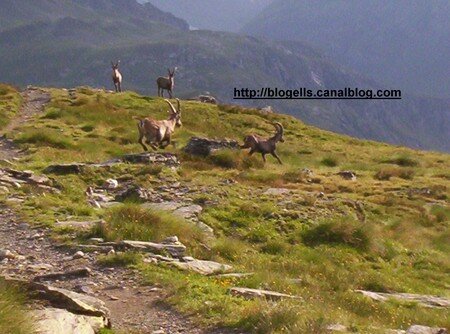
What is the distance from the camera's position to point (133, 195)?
15.9 metres

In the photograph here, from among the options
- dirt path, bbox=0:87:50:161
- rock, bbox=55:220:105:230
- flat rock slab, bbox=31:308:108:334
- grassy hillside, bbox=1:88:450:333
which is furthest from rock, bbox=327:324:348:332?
dirt path, bbox=0:87:50:161

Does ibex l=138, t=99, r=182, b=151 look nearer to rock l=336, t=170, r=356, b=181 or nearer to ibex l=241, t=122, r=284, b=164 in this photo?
ibex l=241, t=122, r=284, b=164

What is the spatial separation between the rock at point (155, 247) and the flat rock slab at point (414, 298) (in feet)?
12.2

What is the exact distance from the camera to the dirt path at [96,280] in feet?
25.8

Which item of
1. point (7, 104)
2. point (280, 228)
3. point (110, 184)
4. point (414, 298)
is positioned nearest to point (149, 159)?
point (110, 184)

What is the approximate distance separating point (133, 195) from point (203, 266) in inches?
221

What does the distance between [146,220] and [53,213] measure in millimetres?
2317

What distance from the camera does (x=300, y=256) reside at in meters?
13.7

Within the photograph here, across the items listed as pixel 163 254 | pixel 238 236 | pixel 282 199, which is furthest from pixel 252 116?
pixel 163 254

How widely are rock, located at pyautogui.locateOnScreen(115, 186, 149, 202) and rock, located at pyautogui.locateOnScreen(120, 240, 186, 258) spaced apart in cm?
460

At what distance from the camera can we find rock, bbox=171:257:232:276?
10336mm

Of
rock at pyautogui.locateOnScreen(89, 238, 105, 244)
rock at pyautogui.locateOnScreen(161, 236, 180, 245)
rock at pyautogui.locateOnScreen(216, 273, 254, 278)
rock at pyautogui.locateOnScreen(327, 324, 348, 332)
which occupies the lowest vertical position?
rock at pyautogui.locateOnScreen(216, 273, 254, 278)

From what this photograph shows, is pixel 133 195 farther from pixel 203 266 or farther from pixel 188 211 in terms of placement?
pixel 203 266

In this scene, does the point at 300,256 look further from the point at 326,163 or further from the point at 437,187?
the point at 326,163
